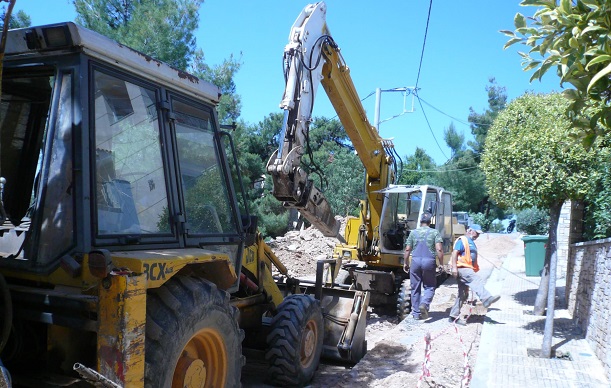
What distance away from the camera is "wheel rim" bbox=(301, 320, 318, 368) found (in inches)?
223

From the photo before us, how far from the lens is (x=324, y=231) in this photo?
8.14 meters

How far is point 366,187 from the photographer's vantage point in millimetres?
10789

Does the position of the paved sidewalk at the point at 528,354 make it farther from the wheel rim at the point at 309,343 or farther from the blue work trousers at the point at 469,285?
the wheel rim at the point at 309,343

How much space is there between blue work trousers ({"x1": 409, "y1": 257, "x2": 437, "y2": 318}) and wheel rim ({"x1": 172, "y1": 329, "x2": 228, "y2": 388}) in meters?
5.65

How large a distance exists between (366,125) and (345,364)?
4.76 m

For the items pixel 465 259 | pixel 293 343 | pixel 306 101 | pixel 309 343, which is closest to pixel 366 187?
pixel 465 259

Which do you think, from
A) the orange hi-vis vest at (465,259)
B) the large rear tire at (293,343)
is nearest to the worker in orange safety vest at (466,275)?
the orange hi-vis vest at (465,259)

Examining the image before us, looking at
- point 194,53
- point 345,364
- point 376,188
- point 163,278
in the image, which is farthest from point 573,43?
point 194,53

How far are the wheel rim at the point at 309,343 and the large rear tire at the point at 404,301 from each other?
4240 mm

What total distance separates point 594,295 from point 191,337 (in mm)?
5983

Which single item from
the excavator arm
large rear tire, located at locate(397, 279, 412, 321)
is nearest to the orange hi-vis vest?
large rear tire, located at locate(397, 279, 412, 321)

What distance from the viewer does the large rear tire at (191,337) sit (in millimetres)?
3264

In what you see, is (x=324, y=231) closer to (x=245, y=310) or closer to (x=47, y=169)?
(x=245, y=310)

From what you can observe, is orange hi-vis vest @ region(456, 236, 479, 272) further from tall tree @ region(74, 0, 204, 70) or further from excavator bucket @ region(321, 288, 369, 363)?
tall tree @ region(74, 0, 204, 70)
